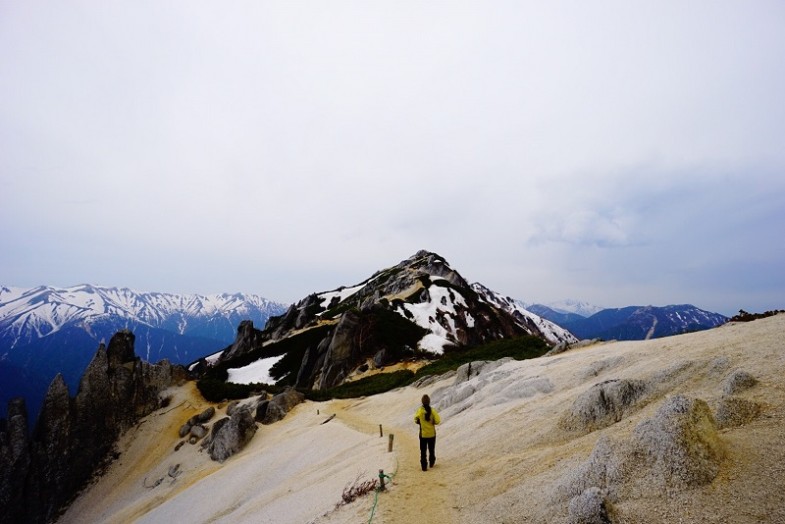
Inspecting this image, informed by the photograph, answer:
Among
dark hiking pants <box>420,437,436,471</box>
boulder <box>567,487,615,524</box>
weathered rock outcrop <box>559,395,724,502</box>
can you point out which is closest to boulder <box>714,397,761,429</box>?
weathered rock outcrop <box>559,395,724,502</box>

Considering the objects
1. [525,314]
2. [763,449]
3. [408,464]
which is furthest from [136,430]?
[525,314]

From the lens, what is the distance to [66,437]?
31.0 metres

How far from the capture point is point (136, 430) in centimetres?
3397

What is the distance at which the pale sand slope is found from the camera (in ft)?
21.4

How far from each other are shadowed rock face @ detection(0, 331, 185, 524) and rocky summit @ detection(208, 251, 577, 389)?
78.5ft

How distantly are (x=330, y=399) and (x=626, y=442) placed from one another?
30.7 meters

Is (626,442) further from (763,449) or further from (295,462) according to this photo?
(295,462)

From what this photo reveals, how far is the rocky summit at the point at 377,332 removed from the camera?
54781 millimetres

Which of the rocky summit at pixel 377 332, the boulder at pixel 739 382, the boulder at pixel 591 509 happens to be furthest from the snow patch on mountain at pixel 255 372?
the boulder at pixel 739 382

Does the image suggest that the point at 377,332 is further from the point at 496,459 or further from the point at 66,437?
the point at 496,459

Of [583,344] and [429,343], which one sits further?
[429,343]

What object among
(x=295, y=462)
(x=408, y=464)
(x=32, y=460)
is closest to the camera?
(x=408, y=464)

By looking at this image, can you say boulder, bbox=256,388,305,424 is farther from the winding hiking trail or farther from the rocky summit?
the rocky summit

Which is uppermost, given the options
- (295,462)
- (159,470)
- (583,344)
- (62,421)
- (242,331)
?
(242,331)
